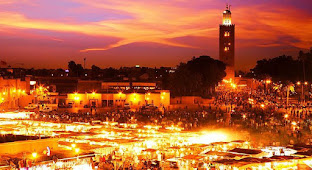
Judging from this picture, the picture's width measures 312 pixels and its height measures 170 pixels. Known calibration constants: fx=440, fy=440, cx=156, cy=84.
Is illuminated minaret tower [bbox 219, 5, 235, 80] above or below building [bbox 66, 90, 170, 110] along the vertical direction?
above

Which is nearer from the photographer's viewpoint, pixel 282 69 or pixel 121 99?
pixel 121 99

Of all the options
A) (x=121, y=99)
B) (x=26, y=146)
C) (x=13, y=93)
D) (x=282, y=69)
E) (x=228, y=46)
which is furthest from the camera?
(x=228, y=46)

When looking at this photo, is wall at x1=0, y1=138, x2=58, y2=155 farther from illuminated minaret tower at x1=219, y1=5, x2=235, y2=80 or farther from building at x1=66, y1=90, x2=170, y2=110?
illuminated minaret tower at x1=219, y1=5, x2=235, y2=80

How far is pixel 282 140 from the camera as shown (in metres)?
26.3

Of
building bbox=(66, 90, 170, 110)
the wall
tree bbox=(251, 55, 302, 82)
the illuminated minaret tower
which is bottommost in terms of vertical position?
the wall

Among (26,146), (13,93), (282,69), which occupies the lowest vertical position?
(26,146)

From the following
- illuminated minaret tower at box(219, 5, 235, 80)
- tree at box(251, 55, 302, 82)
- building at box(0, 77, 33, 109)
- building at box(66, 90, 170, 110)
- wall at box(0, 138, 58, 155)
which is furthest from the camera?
illuminated minaret tower at box(219, 5, 235, 80)

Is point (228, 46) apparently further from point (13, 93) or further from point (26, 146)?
point (26, 146)

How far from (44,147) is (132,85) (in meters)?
48.2

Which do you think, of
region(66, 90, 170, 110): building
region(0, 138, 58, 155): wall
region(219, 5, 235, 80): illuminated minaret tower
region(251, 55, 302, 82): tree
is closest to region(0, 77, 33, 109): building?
region(66, 90, 170, 110): building

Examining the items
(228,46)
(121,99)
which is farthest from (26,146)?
(228,46)

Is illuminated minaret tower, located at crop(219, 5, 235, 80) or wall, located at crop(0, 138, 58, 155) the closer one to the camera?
wall, located at crop(0, 138, 58, 155)

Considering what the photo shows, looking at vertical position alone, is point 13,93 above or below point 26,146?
above

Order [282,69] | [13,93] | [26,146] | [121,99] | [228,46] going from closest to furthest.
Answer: [26,146]
[13,93]
[121,99]
[282,69]
[228,46]
